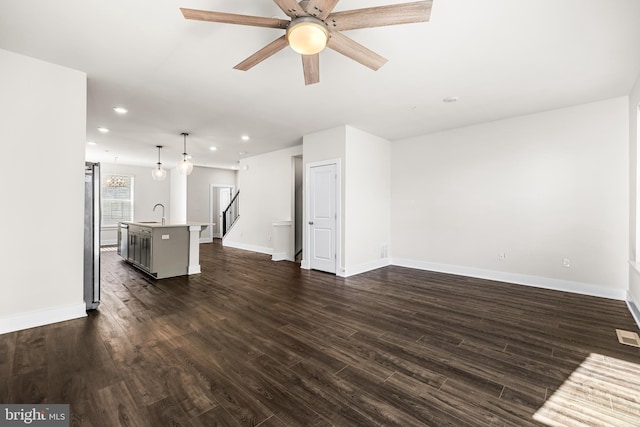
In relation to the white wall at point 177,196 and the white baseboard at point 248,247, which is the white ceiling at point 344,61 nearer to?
the white baseboard at point 248,247

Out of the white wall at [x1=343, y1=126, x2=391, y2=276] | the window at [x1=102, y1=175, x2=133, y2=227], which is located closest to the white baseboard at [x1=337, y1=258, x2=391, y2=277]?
the white wall at [x1=343, y1=126, x2=391, y2=276]

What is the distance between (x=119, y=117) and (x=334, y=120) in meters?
3.82

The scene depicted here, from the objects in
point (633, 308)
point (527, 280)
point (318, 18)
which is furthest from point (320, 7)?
point (527, 280)

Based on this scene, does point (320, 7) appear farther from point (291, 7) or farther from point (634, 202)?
point (634, 202)

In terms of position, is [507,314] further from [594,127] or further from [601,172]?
[594,127]

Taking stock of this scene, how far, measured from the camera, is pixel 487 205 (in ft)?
16.3

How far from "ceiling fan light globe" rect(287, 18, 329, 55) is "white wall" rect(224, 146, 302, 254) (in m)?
5.01

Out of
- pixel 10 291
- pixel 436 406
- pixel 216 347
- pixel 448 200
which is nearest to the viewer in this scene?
pixel 436 406

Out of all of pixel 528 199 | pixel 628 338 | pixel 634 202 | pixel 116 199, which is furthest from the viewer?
pixel 116 199

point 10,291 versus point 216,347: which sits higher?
point 10,291

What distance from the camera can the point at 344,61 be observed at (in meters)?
2.90

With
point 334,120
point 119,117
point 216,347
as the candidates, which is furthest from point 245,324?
point 119,117

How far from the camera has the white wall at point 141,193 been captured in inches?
376

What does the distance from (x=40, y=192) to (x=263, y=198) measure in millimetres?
5248
